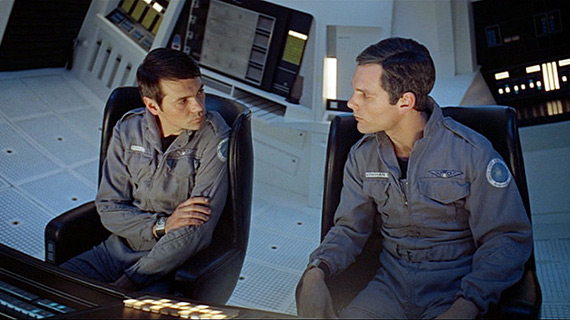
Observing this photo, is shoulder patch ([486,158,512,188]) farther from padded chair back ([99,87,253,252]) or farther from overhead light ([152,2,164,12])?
overhead light ([152,2,164,12])

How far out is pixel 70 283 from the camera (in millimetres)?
1547

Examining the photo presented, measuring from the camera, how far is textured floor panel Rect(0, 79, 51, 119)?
4135mm

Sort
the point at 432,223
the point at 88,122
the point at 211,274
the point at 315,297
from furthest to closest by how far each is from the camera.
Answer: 1. the point at 88,122
2. the point at 211,274
3. the point at 432,223
4. the point at 315,297

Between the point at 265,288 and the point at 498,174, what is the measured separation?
1.51m

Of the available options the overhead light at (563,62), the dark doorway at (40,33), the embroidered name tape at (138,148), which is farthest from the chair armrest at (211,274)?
the dark doorway at (40,33)

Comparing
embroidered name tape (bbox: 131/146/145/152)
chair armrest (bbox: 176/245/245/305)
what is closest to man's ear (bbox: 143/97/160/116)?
embroidered name tape (bbox: 131/146/145/152)

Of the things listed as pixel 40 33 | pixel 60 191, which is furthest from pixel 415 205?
pixel 40 33

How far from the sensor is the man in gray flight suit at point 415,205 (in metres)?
1.70

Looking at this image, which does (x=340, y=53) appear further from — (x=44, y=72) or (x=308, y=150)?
(x=44, y=72)

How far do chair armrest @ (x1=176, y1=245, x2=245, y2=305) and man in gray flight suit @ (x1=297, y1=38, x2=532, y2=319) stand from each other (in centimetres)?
33

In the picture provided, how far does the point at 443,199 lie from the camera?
176 centimetres

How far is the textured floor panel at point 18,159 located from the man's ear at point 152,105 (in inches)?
70.9

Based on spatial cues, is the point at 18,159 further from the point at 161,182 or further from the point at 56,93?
the point at 161,182

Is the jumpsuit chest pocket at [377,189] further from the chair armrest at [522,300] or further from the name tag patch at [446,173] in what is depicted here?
the chair armrest at [522,300]
